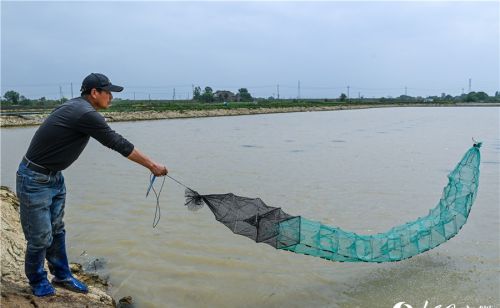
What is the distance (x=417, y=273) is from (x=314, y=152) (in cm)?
1059

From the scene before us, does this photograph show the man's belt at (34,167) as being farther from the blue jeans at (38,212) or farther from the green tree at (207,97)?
the green tree at (207,97)

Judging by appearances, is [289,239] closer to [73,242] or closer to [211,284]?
[211,284]

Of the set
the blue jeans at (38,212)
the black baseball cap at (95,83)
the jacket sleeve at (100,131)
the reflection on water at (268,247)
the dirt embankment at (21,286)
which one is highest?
the black baseball cap at (95,83)

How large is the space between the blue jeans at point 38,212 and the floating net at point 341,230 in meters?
1.21

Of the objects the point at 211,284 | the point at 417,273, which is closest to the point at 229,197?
the point at 211,284

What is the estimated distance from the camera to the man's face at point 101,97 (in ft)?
11.0

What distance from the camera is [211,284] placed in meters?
4.76

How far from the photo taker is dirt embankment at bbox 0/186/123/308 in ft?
11.1

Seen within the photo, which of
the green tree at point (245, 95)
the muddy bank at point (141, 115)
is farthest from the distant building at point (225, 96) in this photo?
the muddy bank at point (141, 115)

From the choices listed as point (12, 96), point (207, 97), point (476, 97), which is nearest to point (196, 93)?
point (207, 97)

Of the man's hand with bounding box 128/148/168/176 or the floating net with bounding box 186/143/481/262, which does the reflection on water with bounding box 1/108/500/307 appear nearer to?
the floating net with bounding box 186/143/481/262

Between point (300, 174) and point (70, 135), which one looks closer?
point (70, 135)

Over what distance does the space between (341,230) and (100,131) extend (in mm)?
2690

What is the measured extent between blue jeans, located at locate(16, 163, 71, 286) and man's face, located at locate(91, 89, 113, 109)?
24.2 inches
